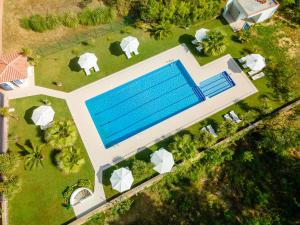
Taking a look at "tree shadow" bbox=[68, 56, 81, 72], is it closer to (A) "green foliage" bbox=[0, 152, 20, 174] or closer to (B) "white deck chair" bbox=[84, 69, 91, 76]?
(B) "white deck chair" bbox=[84, 69, 91, 76]

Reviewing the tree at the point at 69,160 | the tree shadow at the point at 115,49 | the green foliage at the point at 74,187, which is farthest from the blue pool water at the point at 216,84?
the green foliage at the point at 74,187

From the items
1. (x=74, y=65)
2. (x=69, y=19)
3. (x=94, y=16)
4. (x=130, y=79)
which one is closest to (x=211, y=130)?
(x=130, y=79)

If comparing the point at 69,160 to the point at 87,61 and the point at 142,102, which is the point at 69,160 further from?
the point at 87,61

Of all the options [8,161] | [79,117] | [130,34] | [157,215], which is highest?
[130,34]

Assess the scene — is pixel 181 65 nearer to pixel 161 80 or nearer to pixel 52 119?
pixel 161 80

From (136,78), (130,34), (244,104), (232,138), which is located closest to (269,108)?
(244,104)

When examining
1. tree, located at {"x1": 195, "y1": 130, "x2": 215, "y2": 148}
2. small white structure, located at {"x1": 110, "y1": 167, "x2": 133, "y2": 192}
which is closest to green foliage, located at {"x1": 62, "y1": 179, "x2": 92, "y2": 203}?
small white structure, located at {"x1": 110, "y1": 167, "x2": 133, "y2": 192}

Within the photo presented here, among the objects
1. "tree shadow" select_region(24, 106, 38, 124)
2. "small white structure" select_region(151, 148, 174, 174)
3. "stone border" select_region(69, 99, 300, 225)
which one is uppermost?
"tree shadow" select_region(24, 106, 38, 124)
